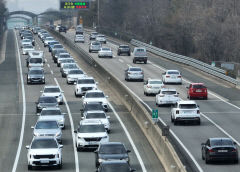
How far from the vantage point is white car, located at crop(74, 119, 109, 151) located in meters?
35.8

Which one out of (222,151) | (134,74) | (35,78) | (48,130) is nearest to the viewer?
(222,151)

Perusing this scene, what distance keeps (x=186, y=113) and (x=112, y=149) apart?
14.8 meters

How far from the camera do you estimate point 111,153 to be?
30.1 metres

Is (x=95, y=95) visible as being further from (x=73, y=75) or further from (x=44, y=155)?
(x=44, y=155)

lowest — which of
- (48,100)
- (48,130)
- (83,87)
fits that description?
(83,87)

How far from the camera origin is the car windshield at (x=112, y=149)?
99.1 feet

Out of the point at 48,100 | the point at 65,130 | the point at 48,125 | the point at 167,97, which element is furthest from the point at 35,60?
the point at 48,125

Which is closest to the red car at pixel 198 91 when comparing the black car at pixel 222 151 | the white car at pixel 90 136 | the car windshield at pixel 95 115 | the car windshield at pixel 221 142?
the car windshield at pixel 95 115

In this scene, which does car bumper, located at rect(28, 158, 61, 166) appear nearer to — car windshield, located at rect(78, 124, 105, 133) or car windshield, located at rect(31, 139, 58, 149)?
car windshield, located at rect(31, 139, 58, 149)

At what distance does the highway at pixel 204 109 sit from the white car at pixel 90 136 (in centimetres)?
437

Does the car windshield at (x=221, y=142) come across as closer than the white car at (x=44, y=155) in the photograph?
No

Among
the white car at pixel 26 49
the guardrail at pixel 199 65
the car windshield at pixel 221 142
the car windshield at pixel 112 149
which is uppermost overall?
the car windshield at pixel 112 149

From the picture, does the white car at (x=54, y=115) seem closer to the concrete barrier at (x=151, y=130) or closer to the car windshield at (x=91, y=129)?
the concrete barrier at (x=151, y=130)

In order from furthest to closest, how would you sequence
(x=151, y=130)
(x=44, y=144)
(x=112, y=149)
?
(x=151, y=130) → (x=44, y=144) → (x=112, y=149)
